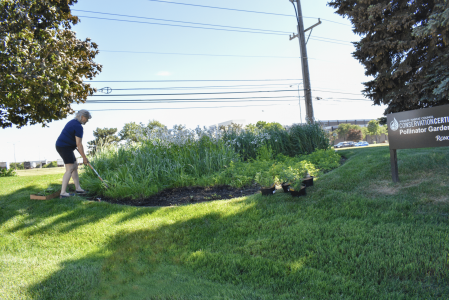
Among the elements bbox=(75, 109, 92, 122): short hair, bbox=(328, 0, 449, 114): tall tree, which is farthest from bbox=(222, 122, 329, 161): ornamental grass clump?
bbox=(75, 109, 92, 122): short hair

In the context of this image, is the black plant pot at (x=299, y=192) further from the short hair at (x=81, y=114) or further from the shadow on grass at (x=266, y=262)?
the short hair at (x=81, y=114)

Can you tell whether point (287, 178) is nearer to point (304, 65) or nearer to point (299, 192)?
point (299, 192)

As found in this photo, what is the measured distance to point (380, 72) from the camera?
8.84 m

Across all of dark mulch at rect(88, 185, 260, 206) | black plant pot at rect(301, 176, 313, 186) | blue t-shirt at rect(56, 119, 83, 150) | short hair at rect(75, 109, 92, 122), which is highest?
short hair at rect(75, 109, 92, 122)

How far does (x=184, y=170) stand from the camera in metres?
7.32

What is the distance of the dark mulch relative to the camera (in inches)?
229

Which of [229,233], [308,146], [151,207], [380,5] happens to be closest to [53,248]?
[151,207]

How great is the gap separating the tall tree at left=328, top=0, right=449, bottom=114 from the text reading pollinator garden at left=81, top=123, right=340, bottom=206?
2.82 metres

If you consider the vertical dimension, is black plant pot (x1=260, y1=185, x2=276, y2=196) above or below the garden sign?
below

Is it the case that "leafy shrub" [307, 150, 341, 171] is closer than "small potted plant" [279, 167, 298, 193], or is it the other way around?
"small potted plant" [279, 167, 298, 193]

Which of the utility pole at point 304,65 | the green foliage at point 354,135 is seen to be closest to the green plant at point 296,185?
the utility pole at point 304,65

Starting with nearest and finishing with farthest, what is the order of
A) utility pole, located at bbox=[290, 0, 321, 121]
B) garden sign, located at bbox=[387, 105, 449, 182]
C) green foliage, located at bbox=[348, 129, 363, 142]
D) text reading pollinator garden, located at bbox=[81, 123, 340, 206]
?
1. garden sign, located at bbox=[387, 105, 449, 182]
2. text reading pollinator garden, located at bbox=[81, 123, 340, 206]
3. utility pole, located at bbox=[290, 0, 321, 121]
4. green foliage, located at bbox=[348, 129, 363, 142]

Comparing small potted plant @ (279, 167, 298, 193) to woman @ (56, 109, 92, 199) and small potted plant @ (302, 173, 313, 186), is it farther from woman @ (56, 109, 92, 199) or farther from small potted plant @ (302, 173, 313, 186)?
woman @ (56, 109, 92, 199)

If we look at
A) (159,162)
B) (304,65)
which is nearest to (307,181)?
(159,162)
